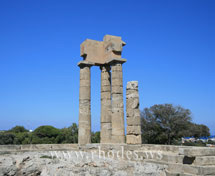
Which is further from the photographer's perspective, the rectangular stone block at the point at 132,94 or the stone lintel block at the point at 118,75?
the stone lintel block at the point at 118,75

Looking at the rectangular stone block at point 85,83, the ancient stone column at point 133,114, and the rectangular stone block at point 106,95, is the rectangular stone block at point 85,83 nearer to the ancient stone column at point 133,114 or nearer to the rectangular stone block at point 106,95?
the rectangular stone block at point 106,95

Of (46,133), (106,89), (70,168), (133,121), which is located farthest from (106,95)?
(46,133)

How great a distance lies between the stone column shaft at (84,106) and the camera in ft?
56.3

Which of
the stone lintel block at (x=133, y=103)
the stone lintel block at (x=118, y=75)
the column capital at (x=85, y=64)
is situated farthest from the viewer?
the column capital at (x=85, y=64)

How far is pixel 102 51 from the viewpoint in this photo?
61.8 ft

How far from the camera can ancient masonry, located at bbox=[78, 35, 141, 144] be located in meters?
16.5

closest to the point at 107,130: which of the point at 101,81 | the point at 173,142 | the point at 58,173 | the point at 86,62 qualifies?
the point at 101,81

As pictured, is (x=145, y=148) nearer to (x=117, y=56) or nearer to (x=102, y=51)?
(x=117, y=56)

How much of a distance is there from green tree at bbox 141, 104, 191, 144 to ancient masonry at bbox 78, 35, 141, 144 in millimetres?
17468

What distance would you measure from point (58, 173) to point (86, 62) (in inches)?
434

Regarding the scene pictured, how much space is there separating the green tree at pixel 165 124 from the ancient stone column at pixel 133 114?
21025 millimetres

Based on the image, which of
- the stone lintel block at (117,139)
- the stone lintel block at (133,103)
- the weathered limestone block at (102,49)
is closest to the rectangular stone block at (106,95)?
the weathered limestone block at (102,49)

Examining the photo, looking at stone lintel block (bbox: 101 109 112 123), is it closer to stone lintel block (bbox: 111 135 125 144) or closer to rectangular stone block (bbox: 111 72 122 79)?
stone lintel block (bbox: 111 135 125 144)

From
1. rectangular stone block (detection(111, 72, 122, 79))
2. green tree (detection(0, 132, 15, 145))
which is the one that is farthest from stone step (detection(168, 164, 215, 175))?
green tree (detection(0, 132, 15, 145))
